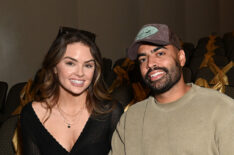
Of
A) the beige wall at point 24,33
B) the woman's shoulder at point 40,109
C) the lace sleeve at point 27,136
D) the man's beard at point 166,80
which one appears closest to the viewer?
the man's beard at point 166,80

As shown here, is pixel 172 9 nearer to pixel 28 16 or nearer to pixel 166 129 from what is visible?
pixel 28 16

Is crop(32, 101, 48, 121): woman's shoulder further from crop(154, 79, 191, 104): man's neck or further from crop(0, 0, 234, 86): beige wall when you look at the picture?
crop(0, 0, 234, 86): beige wall

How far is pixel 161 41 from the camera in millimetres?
1372

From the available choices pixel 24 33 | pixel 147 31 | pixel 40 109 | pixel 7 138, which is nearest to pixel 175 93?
pixel 147 31

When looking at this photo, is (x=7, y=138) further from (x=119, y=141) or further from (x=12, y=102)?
(x=12, y=102)

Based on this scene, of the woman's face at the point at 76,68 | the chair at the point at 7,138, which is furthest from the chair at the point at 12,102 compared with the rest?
the woman's face at the point at 76,68

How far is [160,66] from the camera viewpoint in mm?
1373

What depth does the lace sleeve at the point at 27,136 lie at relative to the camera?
1665 mm

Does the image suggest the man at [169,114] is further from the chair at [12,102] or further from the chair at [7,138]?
the chair at [12,102]

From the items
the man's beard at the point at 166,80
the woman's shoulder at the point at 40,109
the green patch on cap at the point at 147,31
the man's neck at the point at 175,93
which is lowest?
the woman's shoulder at the point at 40,109

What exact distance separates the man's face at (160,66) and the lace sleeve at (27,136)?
2.33 feet

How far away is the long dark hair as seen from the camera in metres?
1.73

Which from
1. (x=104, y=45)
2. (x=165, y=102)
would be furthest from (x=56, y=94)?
(x=104, y=45)

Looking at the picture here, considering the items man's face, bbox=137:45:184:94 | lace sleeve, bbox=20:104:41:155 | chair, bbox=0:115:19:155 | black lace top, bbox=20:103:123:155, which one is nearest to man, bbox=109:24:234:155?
man's face, bbox=137:45:184:94
